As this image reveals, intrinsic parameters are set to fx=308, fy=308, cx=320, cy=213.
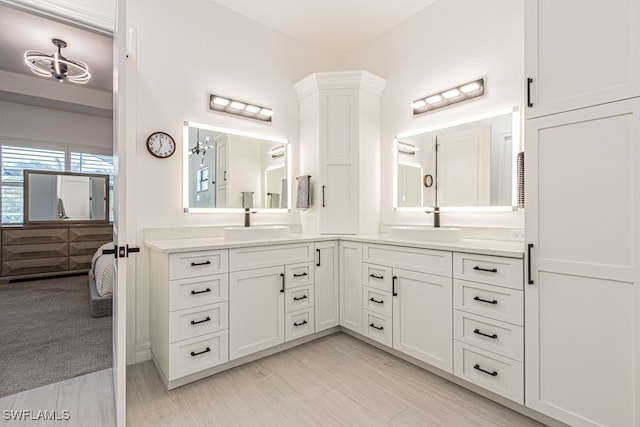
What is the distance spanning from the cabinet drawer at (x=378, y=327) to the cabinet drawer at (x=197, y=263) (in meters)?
1.23

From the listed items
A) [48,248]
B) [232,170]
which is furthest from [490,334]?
[48,248]

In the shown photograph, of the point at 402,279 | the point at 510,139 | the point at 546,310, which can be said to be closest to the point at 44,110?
the point at 402,279

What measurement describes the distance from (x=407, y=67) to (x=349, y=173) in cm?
120

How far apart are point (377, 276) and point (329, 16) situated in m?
2.54

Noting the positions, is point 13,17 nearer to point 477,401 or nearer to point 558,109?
point 558,109

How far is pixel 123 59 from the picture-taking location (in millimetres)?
1590

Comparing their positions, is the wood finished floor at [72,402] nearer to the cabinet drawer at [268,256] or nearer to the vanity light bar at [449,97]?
the cabinet drawer at [268,256]

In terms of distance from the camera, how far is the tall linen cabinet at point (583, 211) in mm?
1345

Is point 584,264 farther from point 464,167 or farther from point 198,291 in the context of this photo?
point 198,291

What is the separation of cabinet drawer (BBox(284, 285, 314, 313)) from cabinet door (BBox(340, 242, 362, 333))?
32 cm

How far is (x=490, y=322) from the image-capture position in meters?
1.81

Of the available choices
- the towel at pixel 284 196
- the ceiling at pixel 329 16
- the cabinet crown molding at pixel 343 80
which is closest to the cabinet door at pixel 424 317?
the towel at pixel 284 196

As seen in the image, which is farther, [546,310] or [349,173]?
[349,173]

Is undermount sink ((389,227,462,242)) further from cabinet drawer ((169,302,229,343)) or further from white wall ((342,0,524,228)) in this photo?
cabinet drawer ((169,302,229,343))
